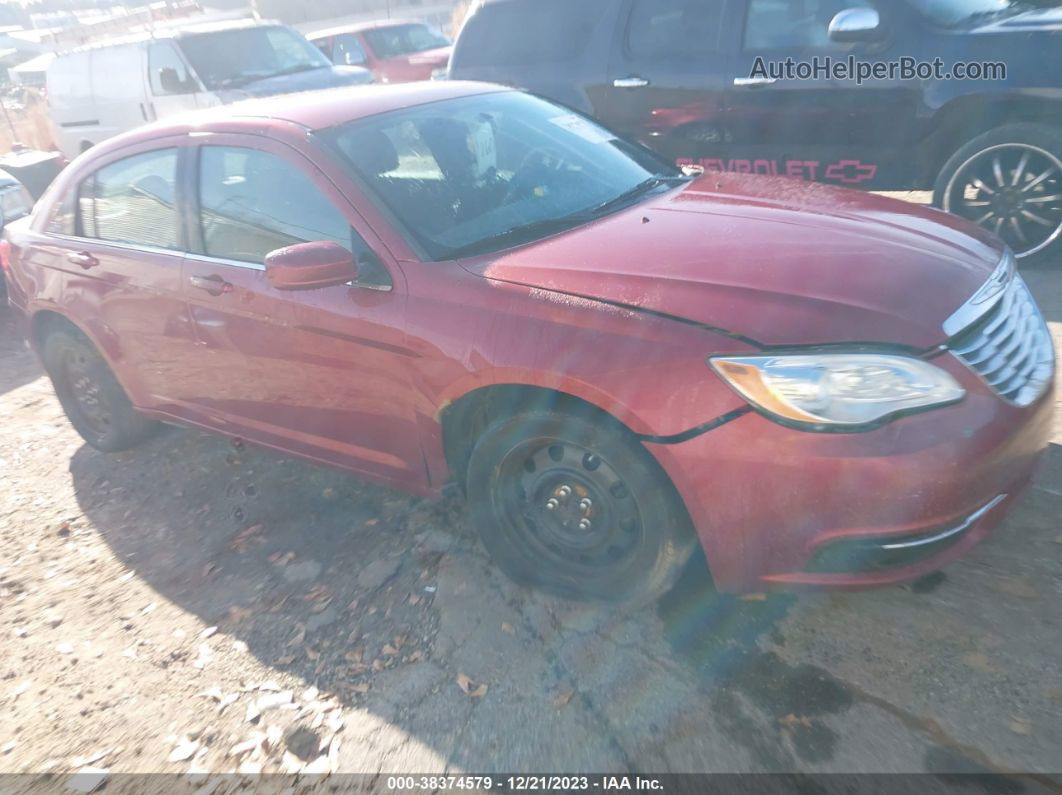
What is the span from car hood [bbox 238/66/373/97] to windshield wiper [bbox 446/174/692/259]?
6963mm

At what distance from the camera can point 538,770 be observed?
7.37 ft

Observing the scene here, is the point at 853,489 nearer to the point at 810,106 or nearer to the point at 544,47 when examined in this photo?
the point at 810,106

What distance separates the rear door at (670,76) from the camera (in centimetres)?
572

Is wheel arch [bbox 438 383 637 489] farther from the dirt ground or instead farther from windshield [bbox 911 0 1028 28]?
windshield [bbox 911 0 1028 28]

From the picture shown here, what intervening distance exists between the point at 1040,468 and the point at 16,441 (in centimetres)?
529

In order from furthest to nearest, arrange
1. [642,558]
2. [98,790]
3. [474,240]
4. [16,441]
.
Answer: [16,441] < [474,240] < [642,558] < [98,790]

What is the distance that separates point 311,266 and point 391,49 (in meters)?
12.4

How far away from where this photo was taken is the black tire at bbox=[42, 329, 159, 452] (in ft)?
13.9

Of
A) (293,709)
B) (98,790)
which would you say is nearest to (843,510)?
(293,709)

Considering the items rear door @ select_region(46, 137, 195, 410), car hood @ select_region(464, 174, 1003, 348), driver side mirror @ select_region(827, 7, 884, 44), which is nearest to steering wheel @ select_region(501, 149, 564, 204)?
car hood @ select_region(464, 174, 1003, 348)

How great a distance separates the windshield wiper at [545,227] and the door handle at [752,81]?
266cm

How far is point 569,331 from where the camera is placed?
2445 mm

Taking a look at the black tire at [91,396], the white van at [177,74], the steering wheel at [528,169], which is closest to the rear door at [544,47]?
the steering wheel at [528,169]

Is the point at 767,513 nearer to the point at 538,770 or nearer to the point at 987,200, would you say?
the point at 538,770
